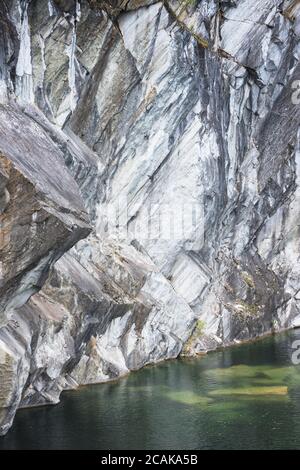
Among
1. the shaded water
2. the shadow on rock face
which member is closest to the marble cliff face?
the shadow on rock face

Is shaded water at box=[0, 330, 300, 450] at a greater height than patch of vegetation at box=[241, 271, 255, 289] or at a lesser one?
lesser

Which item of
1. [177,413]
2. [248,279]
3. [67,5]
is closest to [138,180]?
[67,5]

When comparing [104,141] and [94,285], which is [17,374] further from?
[104,141]

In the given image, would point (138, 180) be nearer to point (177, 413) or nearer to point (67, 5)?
point (67, 5)

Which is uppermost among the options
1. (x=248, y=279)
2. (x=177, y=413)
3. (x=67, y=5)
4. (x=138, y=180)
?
(x=67, y=5)

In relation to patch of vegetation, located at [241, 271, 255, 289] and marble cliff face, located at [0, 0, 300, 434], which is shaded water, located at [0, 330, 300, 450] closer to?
marble cliff face, located at [0, 0, 300, 434]

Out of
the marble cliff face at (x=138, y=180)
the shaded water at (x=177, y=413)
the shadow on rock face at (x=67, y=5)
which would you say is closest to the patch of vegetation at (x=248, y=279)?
the marble cliff face at (x=138, y=180)
